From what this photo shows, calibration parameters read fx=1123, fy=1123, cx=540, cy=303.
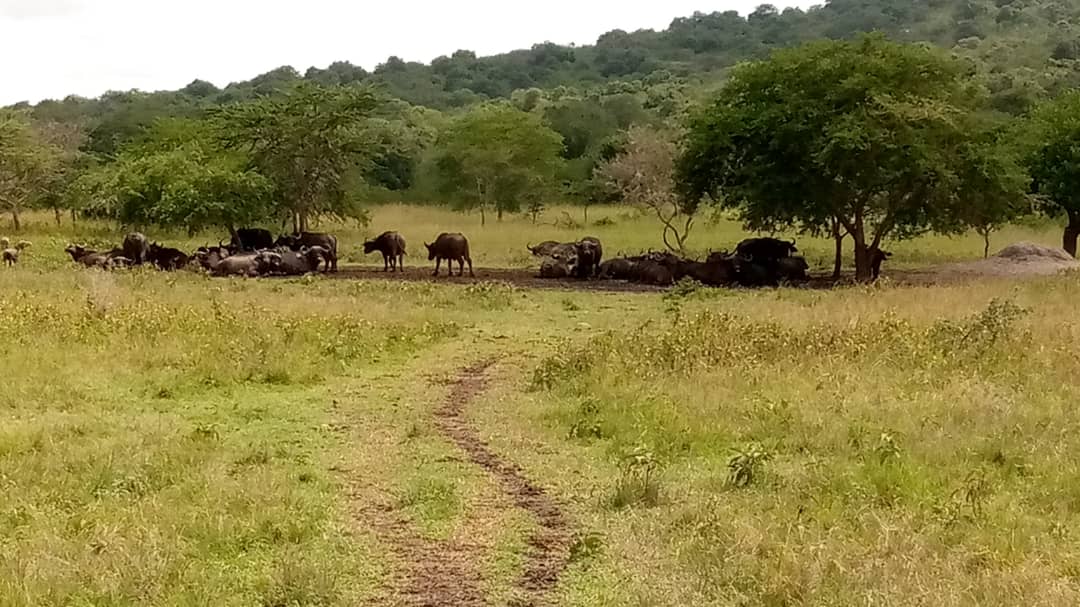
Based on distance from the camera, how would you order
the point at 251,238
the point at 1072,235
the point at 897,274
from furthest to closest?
the point at 251,238, the point at 1072,235, the point at 897,274

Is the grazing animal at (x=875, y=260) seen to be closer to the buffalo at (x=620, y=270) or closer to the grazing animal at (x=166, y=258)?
the buffalo at (x=620, y=270)

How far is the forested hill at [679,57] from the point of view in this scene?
79.6 metres

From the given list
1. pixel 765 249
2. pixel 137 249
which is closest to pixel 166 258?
pixel 137 249

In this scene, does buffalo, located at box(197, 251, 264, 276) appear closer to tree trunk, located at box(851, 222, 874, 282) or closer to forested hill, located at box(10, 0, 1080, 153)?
tree trunk, located at box(851, 222, 874, 282)

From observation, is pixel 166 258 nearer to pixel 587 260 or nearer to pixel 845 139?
pixel 587 260

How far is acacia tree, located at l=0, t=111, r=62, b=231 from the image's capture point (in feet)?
146

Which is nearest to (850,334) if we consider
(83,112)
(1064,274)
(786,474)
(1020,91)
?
(786,474)

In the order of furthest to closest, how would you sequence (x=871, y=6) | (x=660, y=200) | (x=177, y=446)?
(x=871, y=6) < (x=660, y=200) < (x=177, y=446)

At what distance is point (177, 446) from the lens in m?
9.83

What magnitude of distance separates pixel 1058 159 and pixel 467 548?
94.4 feet

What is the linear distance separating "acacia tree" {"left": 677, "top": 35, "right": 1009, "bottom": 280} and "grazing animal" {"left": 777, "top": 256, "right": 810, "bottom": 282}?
1044mm

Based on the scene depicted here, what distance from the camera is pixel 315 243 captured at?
31125mm

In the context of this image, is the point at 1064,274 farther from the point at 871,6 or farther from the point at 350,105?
the point at 871,6

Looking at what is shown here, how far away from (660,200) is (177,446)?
28571 millimetres
